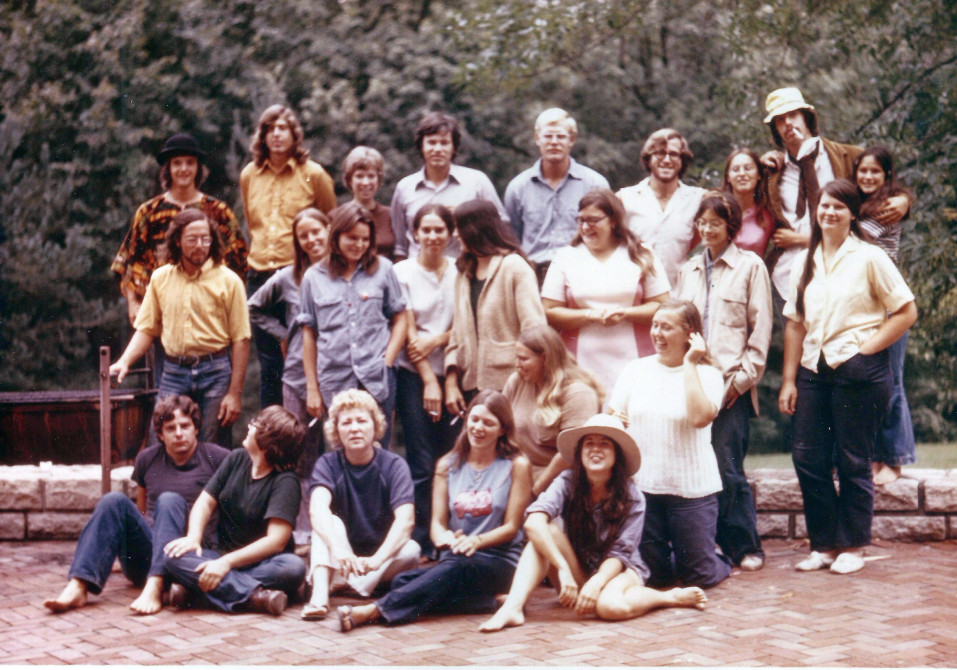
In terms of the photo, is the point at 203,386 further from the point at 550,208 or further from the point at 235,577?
the point at 550,208

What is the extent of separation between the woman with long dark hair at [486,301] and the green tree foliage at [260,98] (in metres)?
6.57

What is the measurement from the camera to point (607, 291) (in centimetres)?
629

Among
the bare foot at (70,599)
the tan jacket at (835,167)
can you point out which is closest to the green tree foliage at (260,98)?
the tan jacket at (835,167)

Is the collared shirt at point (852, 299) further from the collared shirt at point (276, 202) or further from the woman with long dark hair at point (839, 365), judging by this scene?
the collared shirt at point (276, 202)

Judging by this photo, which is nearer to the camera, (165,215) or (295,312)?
(295,312)

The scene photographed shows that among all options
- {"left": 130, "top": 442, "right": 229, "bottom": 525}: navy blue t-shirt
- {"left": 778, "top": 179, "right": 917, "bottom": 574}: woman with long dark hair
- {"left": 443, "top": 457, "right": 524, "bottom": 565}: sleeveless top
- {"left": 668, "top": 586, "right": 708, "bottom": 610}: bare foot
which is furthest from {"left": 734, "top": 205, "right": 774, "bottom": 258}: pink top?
{"left": 130, "top": 442, "right": 229, "bottom": 525}: navy blue t-shirt

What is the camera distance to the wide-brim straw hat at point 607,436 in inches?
220

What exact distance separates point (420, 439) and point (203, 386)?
1.15m

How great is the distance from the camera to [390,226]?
7180 mm

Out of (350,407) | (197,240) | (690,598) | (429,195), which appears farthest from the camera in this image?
(429,195)

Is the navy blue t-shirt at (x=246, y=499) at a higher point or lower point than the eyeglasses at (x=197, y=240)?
lower

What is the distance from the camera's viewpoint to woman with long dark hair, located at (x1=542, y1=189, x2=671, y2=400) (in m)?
6.29

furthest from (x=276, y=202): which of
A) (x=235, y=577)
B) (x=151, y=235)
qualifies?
(x=235, y=577)

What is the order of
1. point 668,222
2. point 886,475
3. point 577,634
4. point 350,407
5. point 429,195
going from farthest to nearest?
point 429,195, point 886,475, point 668,222, point 350,407, point 577,634
